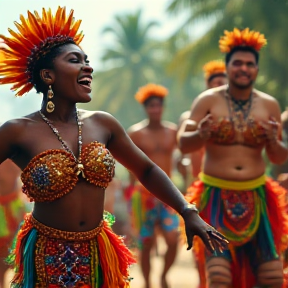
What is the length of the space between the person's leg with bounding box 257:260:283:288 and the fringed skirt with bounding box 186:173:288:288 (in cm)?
9

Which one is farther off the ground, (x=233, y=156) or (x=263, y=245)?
(x=233, y=156)

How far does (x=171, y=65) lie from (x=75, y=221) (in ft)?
72.1

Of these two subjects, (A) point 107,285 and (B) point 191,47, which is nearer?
(A) point 107,285

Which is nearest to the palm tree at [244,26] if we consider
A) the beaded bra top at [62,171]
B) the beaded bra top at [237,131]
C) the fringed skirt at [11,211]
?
the fringed skirt at [11,211]

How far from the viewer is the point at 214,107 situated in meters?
6.04

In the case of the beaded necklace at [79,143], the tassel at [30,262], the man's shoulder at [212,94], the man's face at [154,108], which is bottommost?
the tassel at [30,262]

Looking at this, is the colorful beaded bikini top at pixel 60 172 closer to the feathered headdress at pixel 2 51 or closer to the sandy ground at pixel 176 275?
the feathered headdress at pixel 2 51

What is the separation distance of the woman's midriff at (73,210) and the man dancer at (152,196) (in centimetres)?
433

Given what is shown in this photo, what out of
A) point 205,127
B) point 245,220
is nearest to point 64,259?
point 205,127

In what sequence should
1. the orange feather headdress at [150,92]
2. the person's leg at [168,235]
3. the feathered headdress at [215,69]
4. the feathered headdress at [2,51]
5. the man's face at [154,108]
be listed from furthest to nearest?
the orange feather headdress at [150,92], the man's face at [154,108], the feathered headdress at [215,69], the person's leg at [168,235], the feathered headdress at [2,51]

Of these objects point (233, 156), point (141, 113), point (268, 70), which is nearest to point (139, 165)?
point (233, 156)

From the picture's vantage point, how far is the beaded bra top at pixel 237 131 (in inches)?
232

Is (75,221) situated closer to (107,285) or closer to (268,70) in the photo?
(107,285)

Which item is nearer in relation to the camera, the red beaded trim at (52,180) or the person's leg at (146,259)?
the red beaded trim at (52,180)
